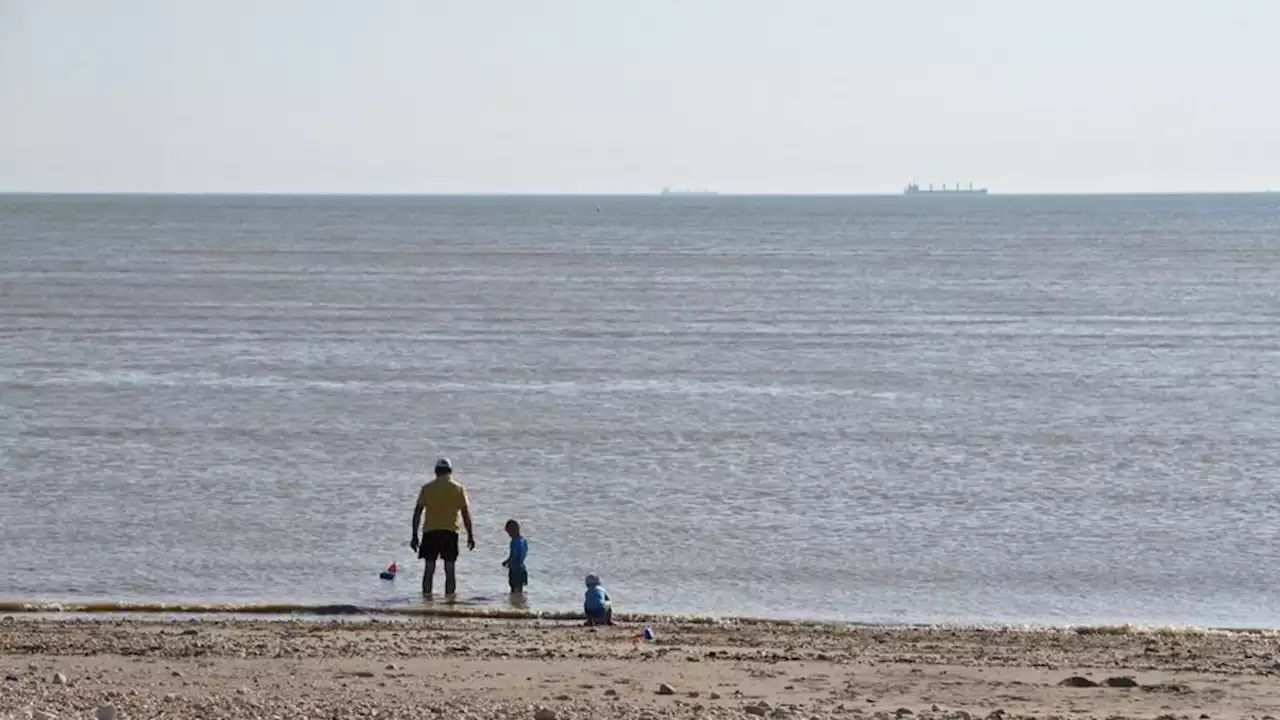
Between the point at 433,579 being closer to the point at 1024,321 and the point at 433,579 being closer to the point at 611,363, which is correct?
the point at 611,363

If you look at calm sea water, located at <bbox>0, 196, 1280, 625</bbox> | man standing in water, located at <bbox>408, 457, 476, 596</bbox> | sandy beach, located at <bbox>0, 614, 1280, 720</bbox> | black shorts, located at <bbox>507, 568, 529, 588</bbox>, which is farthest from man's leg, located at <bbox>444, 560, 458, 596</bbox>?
sandy beach, located at <bbox>0, 614, 1280, 720</bbox>

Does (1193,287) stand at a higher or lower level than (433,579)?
higher

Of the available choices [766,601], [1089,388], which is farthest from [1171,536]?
[1089,388]

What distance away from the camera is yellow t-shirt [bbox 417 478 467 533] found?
57.9 feet

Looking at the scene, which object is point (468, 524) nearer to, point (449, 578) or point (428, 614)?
point (449, 578)

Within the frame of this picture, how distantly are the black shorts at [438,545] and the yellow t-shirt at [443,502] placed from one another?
6cm

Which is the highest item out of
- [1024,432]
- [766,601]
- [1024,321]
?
[1024,321]

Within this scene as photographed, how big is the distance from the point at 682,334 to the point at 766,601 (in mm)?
34761

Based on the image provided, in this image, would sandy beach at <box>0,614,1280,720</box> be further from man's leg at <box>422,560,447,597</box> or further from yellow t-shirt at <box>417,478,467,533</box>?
man's leg at <box>422,560,447,597</box>

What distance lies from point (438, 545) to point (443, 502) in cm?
41

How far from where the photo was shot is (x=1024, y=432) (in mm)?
31094

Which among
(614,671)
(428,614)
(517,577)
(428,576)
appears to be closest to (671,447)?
(517,577)

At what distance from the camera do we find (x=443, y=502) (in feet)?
58.0

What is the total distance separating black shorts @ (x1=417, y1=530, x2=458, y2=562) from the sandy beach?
1677 millimetres
